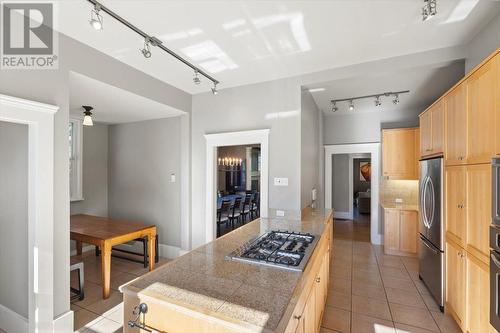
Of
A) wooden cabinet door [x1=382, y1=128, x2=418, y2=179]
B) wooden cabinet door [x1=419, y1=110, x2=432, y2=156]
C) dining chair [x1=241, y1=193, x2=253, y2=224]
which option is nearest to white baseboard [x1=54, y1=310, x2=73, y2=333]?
wooden cabinet door [x1=419, y1=110, x2=432, y2=156]

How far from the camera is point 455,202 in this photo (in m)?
2.30

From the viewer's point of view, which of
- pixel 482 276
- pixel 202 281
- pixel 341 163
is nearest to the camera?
pixel 202 281

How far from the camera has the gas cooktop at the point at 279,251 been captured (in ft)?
5.15

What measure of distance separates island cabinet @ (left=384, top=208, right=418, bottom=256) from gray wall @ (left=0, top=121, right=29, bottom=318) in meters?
5.22

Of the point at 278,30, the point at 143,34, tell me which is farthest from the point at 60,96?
the point at 278,30

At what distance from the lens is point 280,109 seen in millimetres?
3373

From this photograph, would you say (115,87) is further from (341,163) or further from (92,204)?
(341,163)

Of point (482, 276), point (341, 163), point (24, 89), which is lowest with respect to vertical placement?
point (482, 276)

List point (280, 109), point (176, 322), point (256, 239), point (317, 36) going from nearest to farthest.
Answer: point (176, 322) → point (256, 239) → point (317, 36) → point (280, 109)

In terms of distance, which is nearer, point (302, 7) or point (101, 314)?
point (302, 7)

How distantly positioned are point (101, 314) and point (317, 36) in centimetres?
377

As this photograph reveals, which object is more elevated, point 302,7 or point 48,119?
point 302,7

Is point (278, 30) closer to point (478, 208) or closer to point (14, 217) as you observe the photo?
point (478, 208)

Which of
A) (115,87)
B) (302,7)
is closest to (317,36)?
(302,7)
